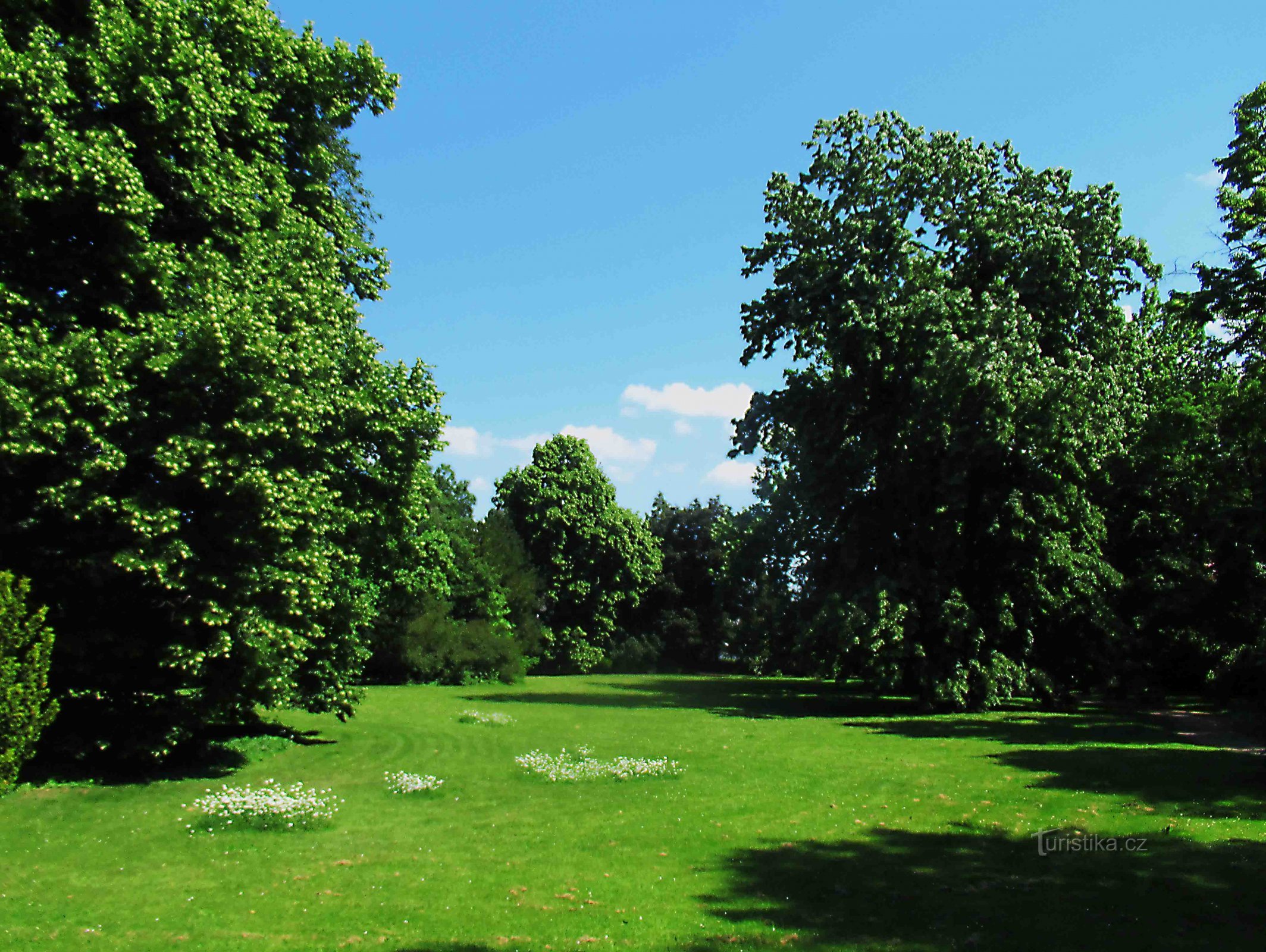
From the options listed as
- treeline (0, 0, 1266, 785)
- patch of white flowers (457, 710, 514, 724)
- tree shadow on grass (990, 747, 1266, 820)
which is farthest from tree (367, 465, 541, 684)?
tree shadow on grass (990, 747, 1266, 820)

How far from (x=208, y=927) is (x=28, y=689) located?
7525 mm

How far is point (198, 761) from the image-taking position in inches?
791

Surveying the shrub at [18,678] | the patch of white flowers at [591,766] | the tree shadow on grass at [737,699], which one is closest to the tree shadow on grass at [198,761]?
the shrub at [18,678]

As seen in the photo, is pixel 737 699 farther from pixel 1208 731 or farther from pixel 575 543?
pixel 575 543

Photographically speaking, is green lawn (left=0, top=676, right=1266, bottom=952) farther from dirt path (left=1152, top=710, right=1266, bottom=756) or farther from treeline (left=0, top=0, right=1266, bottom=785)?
treeline (left=0, top=0, right=1266, bottom=785)

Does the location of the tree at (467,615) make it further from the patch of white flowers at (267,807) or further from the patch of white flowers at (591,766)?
the patch of white flowers at (267,807)

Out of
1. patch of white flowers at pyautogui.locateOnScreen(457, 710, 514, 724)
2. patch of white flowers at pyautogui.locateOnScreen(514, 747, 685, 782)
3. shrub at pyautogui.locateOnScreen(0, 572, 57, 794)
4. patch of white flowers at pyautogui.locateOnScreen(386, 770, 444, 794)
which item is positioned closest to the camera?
shrub at pyautogui.locateOnScreen(0, 572, 57, 794)

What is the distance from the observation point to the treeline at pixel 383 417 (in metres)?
16.5

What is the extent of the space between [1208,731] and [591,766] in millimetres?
17277

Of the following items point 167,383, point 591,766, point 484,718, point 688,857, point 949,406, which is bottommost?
point 688,857

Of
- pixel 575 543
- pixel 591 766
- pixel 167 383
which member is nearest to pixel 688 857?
pixel 591 766

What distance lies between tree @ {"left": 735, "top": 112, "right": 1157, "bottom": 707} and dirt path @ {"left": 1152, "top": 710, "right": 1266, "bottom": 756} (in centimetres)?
321

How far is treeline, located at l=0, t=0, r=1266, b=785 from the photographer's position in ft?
54.1

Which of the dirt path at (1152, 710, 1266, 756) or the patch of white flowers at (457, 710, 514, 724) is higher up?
the dirt path at (1152, 710, 1266, 756)
